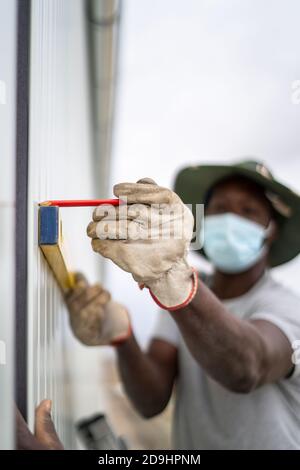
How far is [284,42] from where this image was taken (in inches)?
62.9

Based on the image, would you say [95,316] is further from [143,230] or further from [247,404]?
[143,230]

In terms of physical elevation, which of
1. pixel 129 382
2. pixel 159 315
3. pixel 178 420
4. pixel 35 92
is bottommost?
pixel 178 420

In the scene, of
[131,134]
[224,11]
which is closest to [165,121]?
[131,134]

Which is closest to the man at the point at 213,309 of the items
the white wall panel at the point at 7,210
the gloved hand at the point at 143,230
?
the gloved hand at the point at 143,230

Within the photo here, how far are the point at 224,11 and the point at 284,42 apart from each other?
1.04ft

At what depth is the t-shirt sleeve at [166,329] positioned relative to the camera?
1.82m

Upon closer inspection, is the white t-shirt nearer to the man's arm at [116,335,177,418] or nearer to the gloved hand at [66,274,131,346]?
the man's arm at [116,335,177,418]

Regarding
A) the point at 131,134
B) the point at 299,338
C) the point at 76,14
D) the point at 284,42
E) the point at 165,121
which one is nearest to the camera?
the point at 299,338

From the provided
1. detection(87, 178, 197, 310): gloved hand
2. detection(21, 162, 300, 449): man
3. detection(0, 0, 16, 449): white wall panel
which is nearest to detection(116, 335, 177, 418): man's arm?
detection(21, 162, 300, 449): man

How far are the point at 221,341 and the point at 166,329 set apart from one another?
813 mm

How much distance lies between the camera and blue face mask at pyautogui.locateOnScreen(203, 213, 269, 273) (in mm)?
1553

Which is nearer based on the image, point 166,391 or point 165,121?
Result: point 166,391

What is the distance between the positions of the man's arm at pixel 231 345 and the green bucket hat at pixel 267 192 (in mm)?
628
